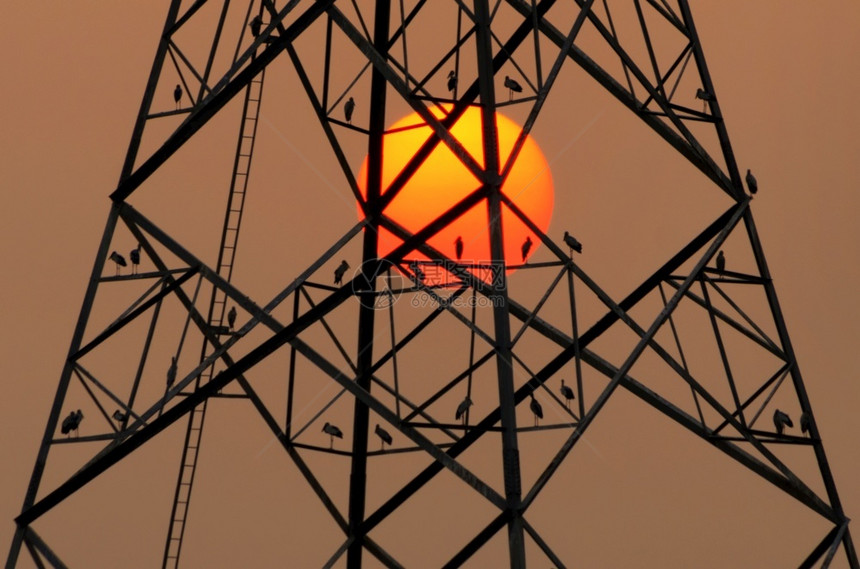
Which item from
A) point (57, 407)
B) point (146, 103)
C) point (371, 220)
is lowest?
point (57, 407)

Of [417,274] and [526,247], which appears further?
[526,247]

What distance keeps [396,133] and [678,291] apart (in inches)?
170

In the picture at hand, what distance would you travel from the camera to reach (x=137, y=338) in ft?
105

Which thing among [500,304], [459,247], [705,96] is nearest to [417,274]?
[500,304]

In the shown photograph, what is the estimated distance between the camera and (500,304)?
624 inches

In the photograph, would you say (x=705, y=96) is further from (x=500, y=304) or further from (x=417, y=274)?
(x=500, y=304)

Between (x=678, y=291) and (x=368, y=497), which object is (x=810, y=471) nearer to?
(x=368, y=497)

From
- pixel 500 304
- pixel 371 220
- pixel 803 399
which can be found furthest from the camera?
pixel 371 220

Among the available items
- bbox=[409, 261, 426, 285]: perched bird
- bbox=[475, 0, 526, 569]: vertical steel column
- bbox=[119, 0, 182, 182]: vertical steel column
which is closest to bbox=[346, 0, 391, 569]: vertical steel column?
bbox=[119, 0, 182, 182]: vertical steel column

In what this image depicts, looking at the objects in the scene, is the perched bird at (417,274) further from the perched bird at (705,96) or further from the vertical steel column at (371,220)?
the perched bird at (705,96)

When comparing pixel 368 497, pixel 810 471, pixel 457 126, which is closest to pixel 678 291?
pixel 457 126

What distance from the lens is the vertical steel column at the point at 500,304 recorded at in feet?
50.8

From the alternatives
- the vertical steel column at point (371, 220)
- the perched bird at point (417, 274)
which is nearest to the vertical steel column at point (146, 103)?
the vertical steel column at point (371, 220)

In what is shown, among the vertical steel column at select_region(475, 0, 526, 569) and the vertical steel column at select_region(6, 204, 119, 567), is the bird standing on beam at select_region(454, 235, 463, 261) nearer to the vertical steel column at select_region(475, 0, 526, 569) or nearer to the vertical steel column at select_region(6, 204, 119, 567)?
the vertical steel column at select_region(475, 0, 526, 569)
